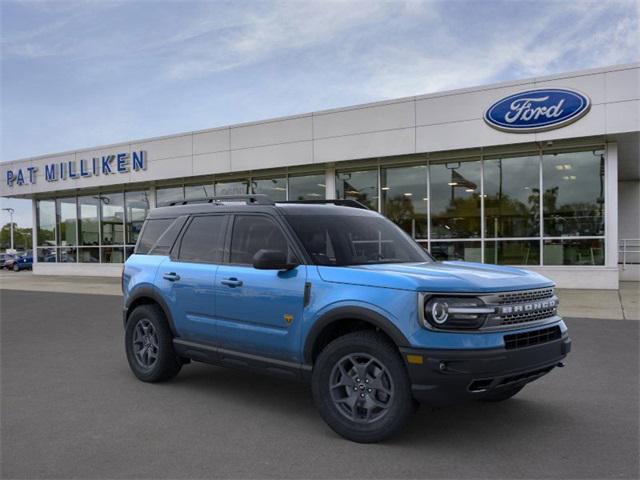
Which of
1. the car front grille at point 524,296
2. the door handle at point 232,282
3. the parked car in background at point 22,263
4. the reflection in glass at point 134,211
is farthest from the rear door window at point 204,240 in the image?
the parked car in background at point 22,263

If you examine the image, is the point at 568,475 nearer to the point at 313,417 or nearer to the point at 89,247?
the point at 313,417

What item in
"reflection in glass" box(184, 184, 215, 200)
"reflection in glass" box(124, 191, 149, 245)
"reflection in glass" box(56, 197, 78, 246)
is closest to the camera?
"reflection in glass" box(184, 184, 215, 200)

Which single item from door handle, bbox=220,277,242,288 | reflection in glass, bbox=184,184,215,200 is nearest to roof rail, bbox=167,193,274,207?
door handle, bbox=220,277,242,288

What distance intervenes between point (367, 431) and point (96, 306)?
10899 mm

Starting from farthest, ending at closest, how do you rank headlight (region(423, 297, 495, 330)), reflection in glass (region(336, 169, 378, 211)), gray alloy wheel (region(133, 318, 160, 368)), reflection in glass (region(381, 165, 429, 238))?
1. reflection in glass (region(336, 169, 378, 211))
2. reflection in glass (region(381, 165, 429, 238))
3. gray alloy wheel (region(133, 318, 160, 368))
4. headlight (region(423, 297, 495, 330))

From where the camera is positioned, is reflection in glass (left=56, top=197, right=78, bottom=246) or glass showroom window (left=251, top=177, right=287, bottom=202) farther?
reflection in glass (left=56, top=197, right=78, bottom=246)

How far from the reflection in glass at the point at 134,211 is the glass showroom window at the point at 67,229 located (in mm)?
3824

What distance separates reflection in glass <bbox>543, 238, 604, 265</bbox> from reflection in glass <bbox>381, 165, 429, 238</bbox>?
369cm

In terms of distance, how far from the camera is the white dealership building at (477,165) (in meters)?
14.6

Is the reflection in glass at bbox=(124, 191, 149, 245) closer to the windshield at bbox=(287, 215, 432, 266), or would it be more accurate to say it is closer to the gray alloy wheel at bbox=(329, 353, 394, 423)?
the windshield at bbox=(287, 215, 432, 266)

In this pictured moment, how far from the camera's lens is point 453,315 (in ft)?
12.7

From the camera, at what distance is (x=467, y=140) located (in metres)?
15.7

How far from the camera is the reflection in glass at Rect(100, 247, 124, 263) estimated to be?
81.4ft

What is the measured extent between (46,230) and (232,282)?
26.9 meters
